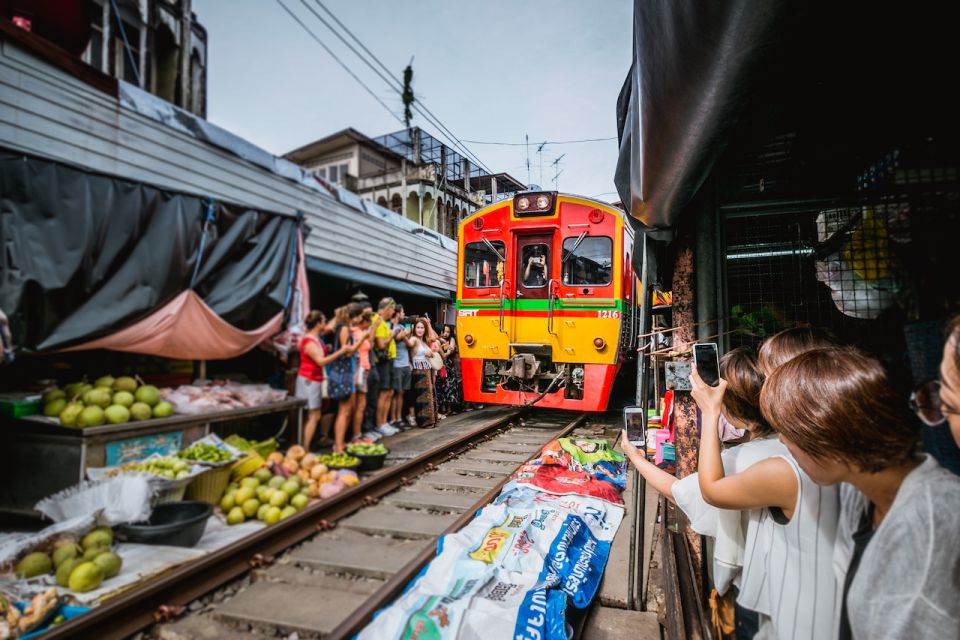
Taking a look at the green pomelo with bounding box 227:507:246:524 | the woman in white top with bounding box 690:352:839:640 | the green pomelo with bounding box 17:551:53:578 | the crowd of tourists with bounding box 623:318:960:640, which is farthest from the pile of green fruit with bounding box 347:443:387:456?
the woman in white top with bounding box 690:352:839:640

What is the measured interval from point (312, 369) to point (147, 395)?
1879mm

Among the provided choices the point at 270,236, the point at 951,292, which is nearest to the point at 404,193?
the point at 270,236

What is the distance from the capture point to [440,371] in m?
9.32

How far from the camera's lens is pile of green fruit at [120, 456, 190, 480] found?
382 cm

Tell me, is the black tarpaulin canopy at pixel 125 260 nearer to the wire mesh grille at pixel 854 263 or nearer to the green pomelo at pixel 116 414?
the green pomelo at pixel 116 414

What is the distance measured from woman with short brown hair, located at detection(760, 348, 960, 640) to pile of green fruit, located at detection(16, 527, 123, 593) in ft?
12.1

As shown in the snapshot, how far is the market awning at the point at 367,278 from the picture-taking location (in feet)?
25.9

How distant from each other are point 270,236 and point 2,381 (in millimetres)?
2932

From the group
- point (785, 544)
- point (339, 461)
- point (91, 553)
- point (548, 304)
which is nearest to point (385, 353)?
point (339, 461)

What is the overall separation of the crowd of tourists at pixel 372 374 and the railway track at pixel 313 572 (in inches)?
69.0

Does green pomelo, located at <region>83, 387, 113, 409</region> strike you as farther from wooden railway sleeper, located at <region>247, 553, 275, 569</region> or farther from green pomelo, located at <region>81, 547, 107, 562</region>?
wooden railway sleeper, located at <region>247, 553, 275, 569</region>

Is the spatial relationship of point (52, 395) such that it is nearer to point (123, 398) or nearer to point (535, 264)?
point (123, 398)

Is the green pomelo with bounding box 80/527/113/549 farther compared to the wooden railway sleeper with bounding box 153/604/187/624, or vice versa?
the green pomelo with bounding box 80/527/113/549

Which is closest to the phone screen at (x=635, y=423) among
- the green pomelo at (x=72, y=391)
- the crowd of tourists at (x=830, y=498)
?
the crowd of tourists at (x=830, y=498)
